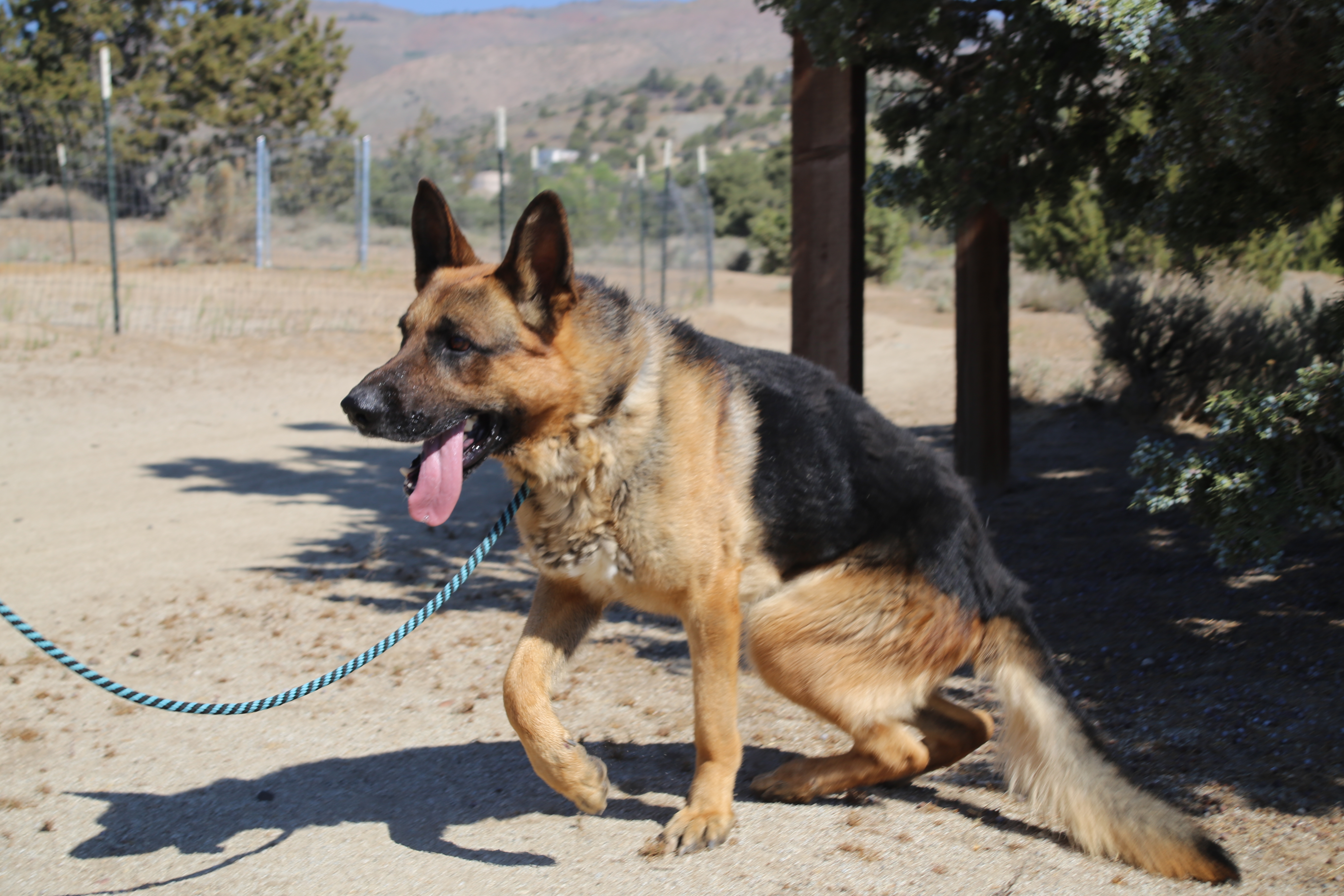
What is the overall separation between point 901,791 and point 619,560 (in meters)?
1.45

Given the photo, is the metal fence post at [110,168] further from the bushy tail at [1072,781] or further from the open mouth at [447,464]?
the bushy tail at [1072,781]

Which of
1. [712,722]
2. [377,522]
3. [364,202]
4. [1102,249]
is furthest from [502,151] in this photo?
[712,722]

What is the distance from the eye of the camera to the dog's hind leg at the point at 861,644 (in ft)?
10.9

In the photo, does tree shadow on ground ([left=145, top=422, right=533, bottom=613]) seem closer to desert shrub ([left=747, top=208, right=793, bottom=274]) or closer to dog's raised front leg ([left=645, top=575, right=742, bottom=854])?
dog's raised front leg ([left=645, top=575, right=742, bottom=854])

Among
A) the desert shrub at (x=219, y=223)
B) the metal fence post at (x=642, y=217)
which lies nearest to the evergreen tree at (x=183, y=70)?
the desert shrub at (x=219, y=223)

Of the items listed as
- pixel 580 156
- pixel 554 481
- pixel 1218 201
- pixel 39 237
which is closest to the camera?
pixel 554 481

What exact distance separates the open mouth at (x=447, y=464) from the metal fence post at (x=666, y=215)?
16.2 m

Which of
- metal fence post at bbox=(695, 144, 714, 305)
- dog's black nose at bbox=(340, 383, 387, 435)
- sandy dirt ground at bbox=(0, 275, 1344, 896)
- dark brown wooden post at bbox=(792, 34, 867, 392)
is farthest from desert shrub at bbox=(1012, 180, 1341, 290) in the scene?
dog's black nose at bbox=(340, 383, 387, 435)

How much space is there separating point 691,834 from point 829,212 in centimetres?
398

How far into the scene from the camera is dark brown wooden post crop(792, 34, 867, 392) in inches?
239

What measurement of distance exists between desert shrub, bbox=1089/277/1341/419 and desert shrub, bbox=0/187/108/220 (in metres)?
25.0

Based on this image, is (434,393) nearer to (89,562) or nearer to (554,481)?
(554,481)

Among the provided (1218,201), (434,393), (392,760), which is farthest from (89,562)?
(1218,201)

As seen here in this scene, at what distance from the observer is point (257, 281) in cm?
2073
